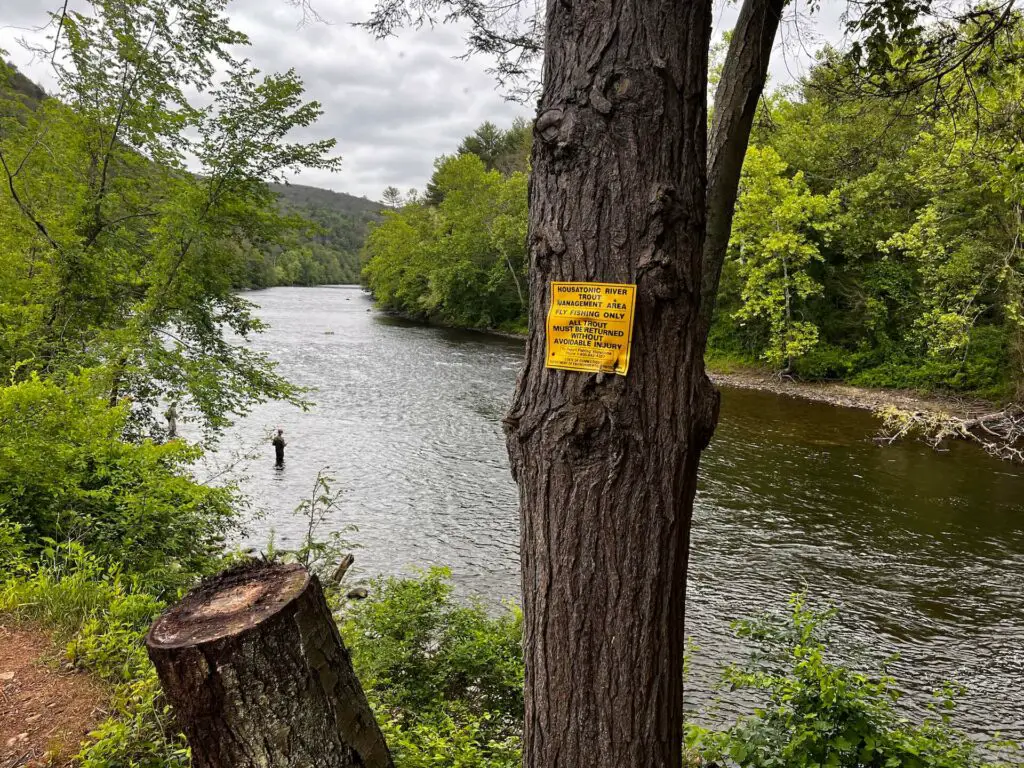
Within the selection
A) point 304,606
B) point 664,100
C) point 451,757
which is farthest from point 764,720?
point 664,100

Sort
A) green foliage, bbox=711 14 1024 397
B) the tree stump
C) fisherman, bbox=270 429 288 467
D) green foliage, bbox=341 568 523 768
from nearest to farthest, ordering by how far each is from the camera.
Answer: the tree stump < green foliage, bbox=341 568 523 768 < fisherman, bbox=270 429 288 467 < green foliage, bbox=711 14 1024 397

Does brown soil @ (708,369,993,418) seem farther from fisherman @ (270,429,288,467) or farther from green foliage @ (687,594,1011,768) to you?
green foliage @ (687,594,1011,768)

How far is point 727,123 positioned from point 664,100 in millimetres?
910

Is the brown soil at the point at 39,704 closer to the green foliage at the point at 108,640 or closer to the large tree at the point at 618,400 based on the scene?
the green foliage at the point at 108,640

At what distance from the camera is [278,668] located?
1.96m

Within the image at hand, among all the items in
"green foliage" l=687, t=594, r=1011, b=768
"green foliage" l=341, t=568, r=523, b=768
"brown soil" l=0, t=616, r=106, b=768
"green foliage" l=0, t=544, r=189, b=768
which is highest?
"green foliage" l=0, t=544, r=189, b=768

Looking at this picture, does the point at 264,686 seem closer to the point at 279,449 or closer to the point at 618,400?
the point at 618,400

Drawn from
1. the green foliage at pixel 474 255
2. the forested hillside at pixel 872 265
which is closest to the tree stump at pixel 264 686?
the forested hillside at pixel 872 265

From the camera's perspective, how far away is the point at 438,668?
15.4 ft

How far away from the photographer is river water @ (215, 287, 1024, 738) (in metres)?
6.69

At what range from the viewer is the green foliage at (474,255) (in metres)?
34.4

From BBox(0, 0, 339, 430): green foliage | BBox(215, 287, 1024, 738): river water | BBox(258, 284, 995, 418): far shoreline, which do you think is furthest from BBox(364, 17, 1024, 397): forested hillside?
BBox(0, 0, 339, 430): green foliage

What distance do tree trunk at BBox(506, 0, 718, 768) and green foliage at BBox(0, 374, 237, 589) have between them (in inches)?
162

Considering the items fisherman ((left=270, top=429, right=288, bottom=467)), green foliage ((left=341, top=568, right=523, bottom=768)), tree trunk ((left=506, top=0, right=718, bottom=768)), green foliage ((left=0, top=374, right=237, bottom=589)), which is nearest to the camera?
tree trunk ((left=506, top=0, right=718, bottom=768))
